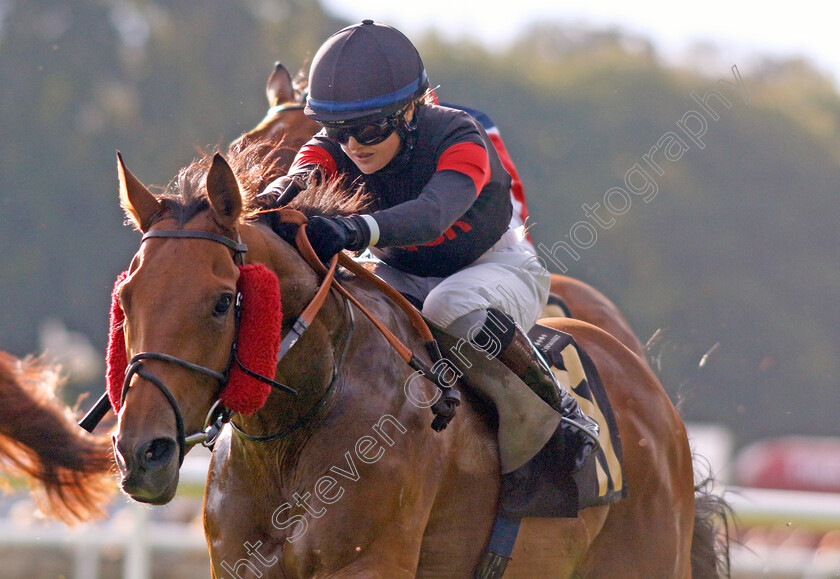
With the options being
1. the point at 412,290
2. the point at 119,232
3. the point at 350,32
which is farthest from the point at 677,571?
the point at 119,232

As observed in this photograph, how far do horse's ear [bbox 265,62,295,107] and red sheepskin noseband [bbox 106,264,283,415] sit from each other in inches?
120

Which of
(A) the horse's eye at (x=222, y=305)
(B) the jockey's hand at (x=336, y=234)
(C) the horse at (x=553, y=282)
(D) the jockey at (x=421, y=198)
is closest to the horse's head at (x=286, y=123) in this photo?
(C) the horse at (x=553, y=282)

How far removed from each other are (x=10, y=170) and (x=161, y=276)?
24.6 m

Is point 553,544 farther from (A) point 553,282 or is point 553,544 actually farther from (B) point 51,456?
Answer: (B) point 51,456

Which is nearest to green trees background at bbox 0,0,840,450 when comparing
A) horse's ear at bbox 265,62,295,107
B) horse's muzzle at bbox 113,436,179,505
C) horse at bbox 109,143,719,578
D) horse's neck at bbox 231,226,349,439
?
horse's ear at bbox 265,62,295,107

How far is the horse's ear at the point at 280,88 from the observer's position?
5852 millimetres

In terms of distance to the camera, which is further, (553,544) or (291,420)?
(553,544)

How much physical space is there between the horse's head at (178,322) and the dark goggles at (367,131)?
62 centimetres

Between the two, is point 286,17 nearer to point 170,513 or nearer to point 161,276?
point 170,513

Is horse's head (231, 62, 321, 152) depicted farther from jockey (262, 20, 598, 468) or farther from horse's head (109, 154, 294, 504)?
horse's head (109, 154, 294, 504)

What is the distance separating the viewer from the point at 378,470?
3232 millimetres

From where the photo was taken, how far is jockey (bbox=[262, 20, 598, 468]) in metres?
3.33

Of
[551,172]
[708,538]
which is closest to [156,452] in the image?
[708,538]

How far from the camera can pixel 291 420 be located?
10.7 ft
